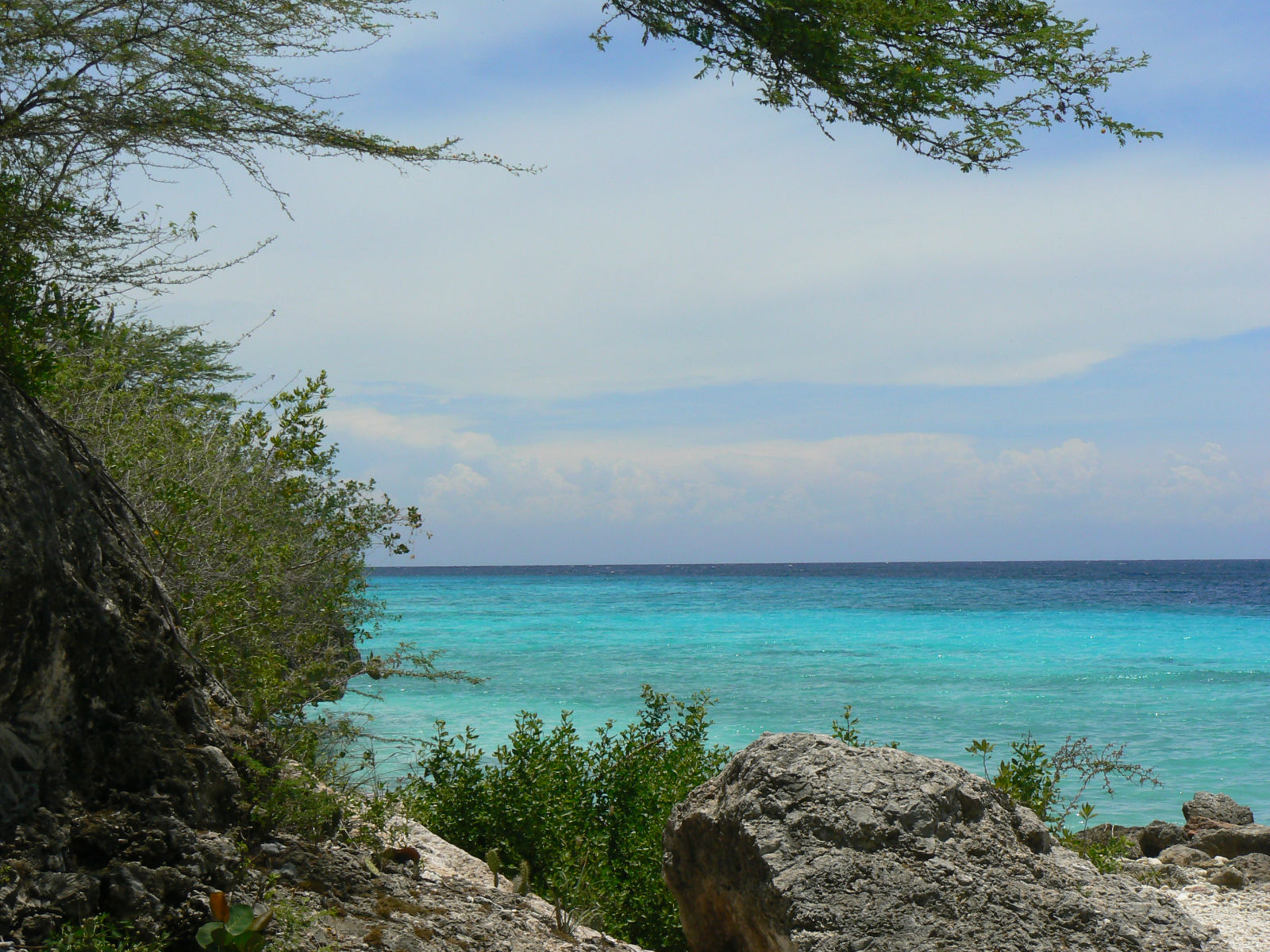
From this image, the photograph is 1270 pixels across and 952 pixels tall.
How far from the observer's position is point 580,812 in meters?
6.38

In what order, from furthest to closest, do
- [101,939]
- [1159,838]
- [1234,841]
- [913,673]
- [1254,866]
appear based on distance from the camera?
[913,673], [1159,838], [1234,841], [1254,866], [101,939]

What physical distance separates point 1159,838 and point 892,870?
8008 millimetres

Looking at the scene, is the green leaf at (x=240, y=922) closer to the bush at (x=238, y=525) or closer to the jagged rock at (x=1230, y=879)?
the bush at (x=238, y=525)

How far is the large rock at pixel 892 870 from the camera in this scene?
3658mm

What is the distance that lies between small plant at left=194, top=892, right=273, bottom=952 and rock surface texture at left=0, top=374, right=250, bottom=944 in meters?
0.15

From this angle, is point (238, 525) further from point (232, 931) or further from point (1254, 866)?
point (1254, 866)

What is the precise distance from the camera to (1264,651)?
30.1 meters

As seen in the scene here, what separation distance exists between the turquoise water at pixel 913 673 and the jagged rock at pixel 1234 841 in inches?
89.6

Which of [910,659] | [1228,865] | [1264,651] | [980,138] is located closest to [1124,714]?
[910,659]

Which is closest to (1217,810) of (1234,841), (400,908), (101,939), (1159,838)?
(1159,838)

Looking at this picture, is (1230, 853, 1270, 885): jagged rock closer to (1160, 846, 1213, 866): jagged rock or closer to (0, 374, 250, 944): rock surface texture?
(1160, 846, 1213, 866): jagged rock

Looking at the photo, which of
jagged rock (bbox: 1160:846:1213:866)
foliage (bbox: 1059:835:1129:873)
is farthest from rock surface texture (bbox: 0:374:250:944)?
jagged rock (bbox: 1160:846:1213:866)

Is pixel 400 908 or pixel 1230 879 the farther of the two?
pixel 1230 879

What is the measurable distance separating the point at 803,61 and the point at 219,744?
4.43 m
